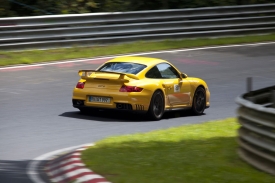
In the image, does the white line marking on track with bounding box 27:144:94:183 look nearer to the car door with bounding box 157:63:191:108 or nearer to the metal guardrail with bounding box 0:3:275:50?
the car door with bounding box 157:63:191:108

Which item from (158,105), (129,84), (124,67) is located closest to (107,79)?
Result: (129,84)

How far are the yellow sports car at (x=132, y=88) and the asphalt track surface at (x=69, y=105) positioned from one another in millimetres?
299

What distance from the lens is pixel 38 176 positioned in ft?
28.9

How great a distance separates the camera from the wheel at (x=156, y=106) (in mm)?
13836

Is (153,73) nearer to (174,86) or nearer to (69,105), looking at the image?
(174,86)

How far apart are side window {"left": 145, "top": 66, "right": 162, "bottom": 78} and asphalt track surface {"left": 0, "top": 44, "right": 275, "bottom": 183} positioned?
944mm

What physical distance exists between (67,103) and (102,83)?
1889 mm

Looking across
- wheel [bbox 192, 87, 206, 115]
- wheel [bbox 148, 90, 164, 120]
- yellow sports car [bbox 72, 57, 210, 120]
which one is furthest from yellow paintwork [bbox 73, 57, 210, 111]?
wheel [bbox 192, 87, 206, 115]

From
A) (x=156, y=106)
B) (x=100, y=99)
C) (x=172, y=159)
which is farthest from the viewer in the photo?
(x=156, y=106)

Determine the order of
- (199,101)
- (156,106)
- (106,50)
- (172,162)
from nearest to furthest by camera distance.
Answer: (172,162), (156,106), (199,101), (106,50)

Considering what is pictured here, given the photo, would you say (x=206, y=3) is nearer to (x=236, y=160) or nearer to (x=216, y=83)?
(x=216, y=83)

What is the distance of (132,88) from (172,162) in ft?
15.2

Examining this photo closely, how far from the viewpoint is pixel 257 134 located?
8.84 meters

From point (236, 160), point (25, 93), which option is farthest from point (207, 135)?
point (25, 93)
